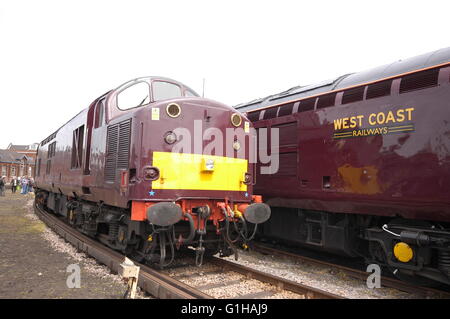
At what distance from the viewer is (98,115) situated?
780cm

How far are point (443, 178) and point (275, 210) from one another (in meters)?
4.01

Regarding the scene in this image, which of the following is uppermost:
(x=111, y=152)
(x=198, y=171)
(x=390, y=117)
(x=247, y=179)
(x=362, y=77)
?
(x=362, y=77)

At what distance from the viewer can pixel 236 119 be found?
686 centimetres

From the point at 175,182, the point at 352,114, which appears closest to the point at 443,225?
the point at 352,114

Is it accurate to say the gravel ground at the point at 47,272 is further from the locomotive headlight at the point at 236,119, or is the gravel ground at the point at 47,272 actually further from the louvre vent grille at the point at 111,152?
the locomotive headlight at the point at 236,119

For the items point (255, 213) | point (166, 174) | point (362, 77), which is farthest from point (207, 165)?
point (362, 77)

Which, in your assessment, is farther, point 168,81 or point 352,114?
point 168,81

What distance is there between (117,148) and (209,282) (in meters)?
2.80

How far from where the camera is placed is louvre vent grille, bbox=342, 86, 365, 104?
645 cm

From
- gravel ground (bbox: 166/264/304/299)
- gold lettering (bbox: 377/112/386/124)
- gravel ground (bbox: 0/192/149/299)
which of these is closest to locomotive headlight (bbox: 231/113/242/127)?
gold lettering (bbox: 377/112/386/124)

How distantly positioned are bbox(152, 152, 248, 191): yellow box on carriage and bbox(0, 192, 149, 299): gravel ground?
1679mm

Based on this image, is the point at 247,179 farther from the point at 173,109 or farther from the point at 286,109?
the point at 286,109

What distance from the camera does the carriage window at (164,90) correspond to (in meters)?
7.11

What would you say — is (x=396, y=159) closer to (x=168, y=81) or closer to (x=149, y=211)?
(x=149, y=211)
